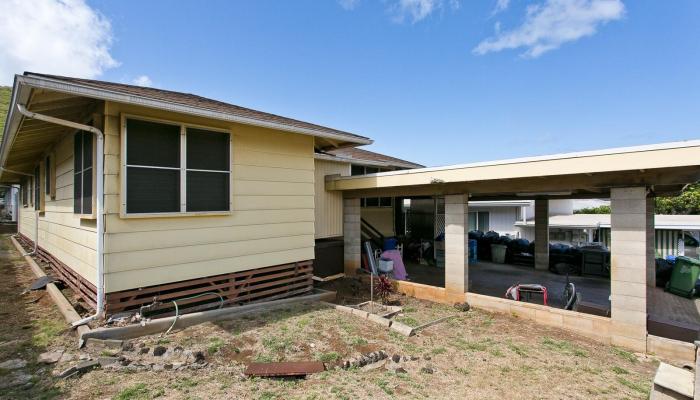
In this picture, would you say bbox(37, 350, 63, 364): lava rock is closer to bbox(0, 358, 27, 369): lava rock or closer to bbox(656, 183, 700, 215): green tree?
bbox(0, 358, 27, 369): lava rock

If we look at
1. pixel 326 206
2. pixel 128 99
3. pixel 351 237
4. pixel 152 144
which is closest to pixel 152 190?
pixel 152 144

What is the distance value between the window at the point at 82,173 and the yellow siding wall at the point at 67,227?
250 millimetres

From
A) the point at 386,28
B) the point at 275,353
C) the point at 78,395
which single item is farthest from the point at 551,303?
the point at 386,28

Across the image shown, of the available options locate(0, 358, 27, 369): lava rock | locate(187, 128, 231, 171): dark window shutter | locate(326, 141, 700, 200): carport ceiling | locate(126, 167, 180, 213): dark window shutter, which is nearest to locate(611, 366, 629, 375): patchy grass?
locate(326, 141, 700, 200): carport ceiling

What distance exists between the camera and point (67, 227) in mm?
6336

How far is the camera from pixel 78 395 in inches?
118

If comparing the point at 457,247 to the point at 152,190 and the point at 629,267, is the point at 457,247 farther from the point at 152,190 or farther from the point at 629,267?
the point at 152,190

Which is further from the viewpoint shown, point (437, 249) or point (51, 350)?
point (437, 249)

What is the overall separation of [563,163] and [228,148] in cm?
588

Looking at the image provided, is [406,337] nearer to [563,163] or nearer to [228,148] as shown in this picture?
[563,163]

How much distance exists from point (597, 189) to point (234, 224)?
7101 millimetres

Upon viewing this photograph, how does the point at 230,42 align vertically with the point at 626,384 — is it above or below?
above

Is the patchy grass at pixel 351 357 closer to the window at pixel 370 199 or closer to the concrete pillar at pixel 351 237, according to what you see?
the concrete pillar at pixel 351 237

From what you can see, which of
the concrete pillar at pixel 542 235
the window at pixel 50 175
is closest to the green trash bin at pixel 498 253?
the concrete pillar at pixel 542 235
